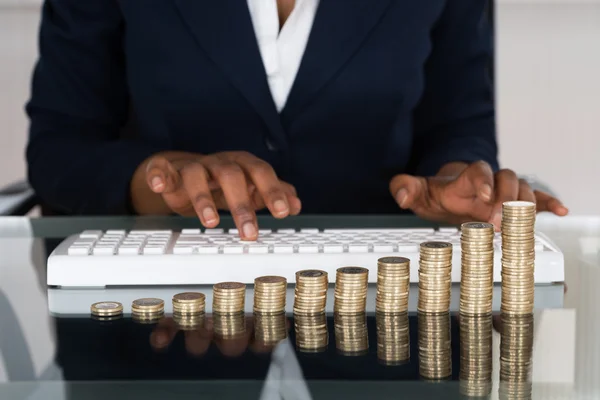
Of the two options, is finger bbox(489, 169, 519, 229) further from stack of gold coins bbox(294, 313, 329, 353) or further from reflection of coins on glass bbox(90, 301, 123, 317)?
reflection of coins on glass bbox(90, 301, 123, 317)

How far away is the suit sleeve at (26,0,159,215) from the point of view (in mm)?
1729

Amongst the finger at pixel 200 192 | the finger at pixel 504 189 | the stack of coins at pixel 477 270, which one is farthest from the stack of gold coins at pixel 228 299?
the finger at pixel 504 189

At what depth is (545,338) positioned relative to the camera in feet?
2.73

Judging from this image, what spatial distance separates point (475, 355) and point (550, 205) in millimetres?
724

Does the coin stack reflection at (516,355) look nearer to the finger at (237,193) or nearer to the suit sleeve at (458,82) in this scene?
the finger at (237,193)

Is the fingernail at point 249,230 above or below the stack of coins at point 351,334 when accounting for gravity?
below

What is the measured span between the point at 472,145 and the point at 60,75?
2.83ft

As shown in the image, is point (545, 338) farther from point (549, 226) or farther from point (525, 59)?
point (525, 59)

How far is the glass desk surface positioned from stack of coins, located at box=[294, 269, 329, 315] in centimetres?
2

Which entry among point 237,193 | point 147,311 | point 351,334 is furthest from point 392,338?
point 237,193

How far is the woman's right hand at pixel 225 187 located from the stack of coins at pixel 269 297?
0.86 ft

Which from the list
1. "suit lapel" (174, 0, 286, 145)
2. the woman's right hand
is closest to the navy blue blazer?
"suit lapel" (174, 0, 286, 145)

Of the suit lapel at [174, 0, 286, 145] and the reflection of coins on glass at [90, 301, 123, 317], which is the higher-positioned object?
the suit lapel at [174, 0, 286, 145]

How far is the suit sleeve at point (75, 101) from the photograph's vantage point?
5.67ft
